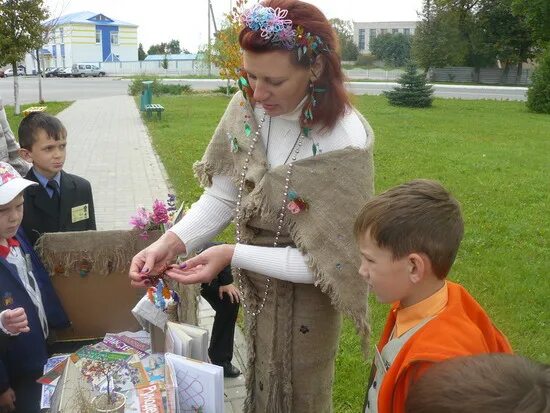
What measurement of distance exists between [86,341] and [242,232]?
121cm

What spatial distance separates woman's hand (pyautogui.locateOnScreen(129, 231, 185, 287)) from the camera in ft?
6.38

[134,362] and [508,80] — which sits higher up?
[508,80]

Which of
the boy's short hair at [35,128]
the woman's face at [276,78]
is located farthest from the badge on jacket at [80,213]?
the woman's face at [276,78]

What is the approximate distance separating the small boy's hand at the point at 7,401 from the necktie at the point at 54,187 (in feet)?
3.39

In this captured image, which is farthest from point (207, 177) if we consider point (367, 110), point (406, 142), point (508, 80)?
point (508, 80)

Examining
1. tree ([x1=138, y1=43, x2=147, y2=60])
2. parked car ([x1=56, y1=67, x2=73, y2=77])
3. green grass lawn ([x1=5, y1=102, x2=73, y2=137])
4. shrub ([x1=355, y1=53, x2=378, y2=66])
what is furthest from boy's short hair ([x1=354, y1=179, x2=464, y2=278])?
tree ([x1=138, y1=43, x2=147, y2=60])

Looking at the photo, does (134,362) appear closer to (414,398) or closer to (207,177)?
(207,177)

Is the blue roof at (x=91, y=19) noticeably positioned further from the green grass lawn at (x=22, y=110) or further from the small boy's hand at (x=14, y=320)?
the small boy's hand at (x=14, y=320)

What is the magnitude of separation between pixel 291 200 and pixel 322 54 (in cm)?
45

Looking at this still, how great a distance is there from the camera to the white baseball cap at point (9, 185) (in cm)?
234

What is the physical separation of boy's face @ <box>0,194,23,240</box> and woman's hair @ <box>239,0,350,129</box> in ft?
4.12

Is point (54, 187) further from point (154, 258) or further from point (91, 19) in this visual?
point (91, 19)

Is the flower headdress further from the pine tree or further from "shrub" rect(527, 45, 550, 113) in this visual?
"shrub" rect(527, 45, 550, 113)

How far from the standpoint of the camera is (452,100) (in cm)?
2309
